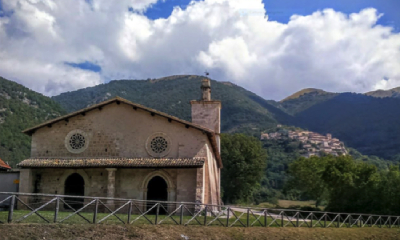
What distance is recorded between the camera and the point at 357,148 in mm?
137250

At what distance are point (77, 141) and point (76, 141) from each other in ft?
0.24

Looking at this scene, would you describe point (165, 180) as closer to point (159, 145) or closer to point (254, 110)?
point (159, 145)

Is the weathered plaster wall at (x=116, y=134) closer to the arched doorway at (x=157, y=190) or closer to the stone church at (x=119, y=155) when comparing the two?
the stone church at (x=119, y=155)

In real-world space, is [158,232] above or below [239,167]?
below

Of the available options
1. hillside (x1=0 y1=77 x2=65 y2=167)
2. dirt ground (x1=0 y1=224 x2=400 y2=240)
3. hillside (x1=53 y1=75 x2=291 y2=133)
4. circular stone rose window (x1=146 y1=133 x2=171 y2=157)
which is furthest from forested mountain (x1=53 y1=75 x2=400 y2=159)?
dirt ground (x1=0 y1=224 x2=400 y2=240)

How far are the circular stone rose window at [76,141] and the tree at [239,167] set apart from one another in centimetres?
2939

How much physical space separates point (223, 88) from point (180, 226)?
418 feet

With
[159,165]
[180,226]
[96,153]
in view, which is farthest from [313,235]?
[96,153]

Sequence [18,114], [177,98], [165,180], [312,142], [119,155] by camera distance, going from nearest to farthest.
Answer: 1. [165,180]
2. [119,155]
3. [18,114]
4. [177,98]
5. [312,142]

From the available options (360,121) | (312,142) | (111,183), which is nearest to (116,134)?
(111,183)

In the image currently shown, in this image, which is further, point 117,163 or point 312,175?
point 312,175

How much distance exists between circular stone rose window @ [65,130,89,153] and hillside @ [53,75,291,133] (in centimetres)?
8065

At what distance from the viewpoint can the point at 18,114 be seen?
238 ft

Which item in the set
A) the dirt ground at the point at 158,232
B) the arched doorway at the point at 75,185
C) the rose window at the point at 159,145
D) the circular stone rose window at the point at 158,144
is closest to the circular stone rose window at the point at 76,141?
the arched doorway at the point at 75,185
